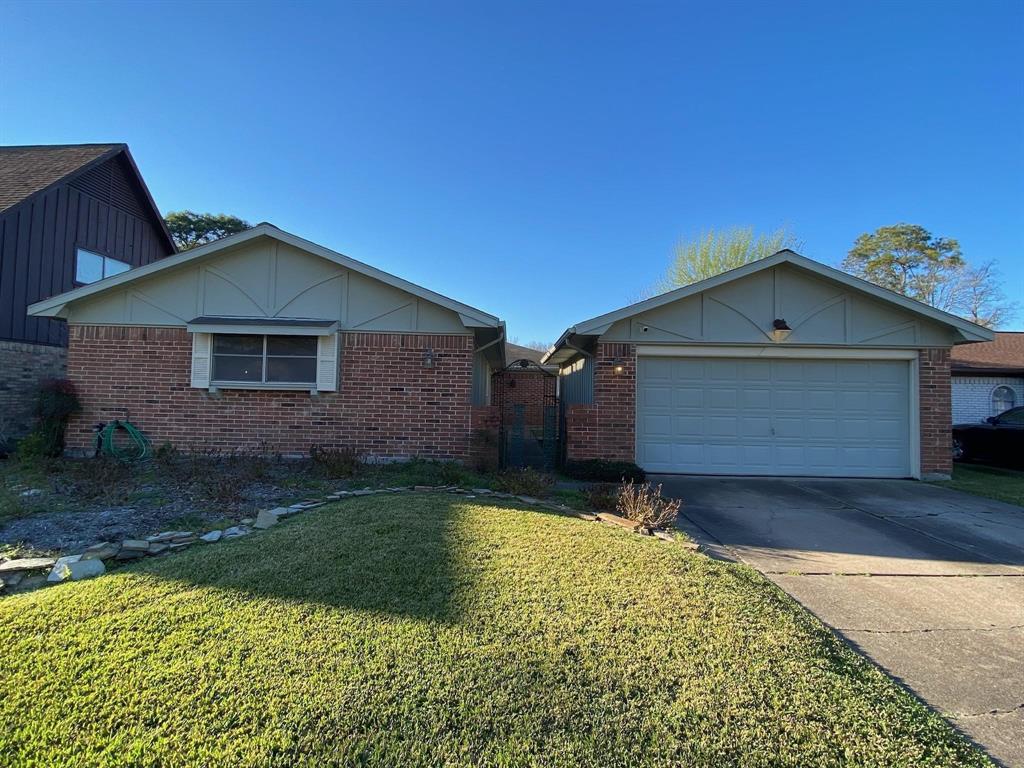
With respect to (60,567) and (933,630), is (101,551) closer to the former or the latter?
(60,567)

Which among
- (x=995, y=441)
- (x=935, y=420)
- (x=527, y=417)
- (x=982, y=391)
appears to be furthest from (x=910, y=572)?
(x=527, y=417)

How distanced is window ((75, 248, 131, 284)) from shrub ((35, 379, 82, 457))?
608 centimetres

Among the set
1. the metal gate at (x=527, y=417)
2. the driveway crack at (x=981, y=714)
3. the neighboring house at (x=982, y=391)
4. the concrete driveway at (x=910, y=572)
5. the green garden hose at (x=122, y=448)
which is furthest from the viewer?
the neighboring house at (x=982, y=391)

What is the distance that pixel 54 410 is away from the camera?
836 centimetres

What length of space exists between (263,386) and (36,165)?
1150cm

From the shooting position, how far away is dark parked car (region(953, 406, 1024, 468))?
1093 centimetres

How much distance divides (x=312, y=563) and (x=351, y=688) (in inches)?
65.6

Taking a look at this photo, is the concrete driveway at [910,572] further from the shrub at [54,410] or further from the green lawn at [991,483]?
the shrub at [54,410]

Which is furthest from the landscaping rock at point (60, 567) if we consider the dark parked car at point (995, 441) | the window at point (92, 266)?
the dark parked car at point (995, 441)

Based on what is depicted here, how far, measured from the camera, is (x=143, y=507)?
5613 mm

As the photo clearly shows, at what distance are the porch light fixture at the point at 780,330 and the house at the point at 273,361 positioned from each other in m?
5.08

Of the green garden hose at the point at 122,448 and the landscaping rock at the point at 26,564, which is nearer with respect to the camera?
the landscaping rock at the point at 26,564

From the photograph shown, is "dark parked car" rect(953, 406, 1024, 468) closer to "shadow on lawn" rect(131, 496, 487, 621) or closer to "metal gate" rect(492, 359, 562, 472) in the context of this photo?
"metal gate" rect(492, 359, 562, 472)

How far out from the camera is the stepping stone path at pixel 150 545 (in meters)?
3.71
